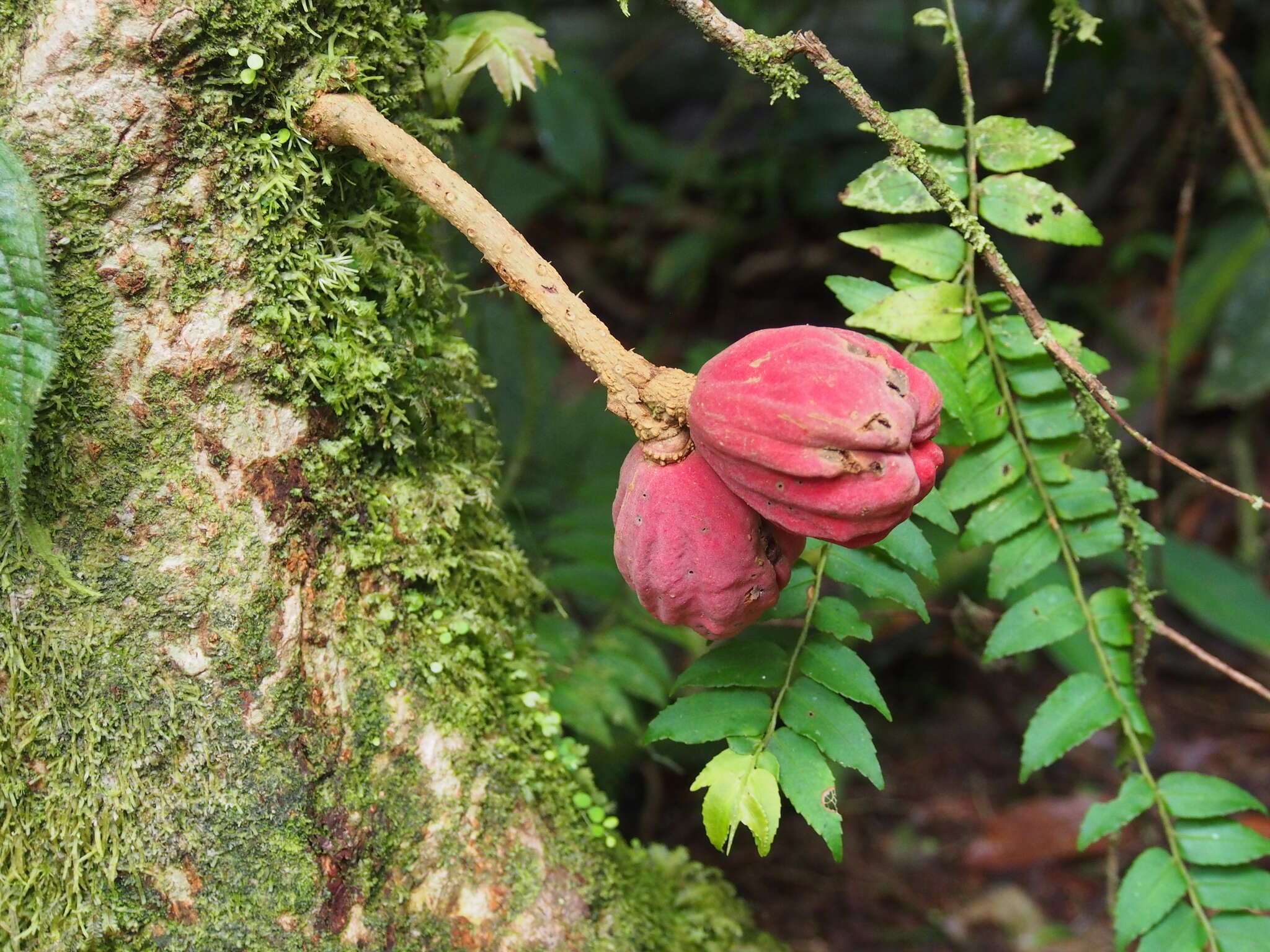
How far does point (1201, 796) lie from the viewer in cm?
177

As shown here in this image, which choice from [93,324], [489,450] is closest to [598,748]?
[489,450]

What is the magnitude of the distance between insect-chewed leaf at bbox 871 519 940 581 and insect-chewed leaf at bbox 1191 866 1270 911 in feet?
2.39

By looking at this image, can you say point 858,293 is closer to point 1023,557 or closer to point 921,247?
point 921,247

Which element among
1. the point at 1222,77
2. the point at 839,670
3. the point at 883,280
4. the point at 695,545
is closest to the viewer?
the point at 695,545

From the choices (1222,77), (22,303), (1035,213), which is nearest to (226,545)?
(22,303)

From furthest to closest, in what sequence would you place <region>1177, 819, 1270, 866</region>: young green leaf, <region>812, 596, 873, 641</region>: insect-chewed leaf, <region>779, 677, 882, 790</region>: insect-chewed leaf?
1. <region>1177, 819, 1270, 866</region>: young green leaf
2. <region>812, 596, 873, 641</region>: insect-chewed leaf
3. <region>779, 677, 882, 790</region>: insect-chewed leaf

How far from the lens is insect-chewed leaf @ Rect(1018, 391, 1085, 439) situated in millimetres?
1762

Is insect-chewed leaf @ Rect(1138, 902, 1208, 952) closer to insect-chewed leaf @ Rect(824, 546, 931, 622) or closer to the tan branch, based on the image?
insect-chewed leaf @ Rect(824, 546, 931, 622)

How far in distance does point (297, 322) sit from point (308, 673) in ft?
1.66

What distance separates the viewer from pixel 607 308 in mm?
5230

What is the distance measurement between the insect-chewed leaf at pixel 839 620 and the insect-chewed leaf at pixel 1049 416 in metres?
0.47

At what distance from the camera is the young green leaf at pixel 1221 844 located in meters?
1.72

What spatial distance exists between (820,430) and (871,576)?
1.72ft

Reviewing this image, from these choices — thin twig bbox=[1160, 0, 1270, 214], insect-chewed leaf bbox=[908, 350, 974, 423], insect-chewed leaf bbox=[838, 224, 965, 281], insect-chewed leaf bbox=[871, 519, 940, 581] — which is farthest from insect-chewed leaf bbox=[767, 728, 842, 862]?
thin twig bbox=[1160, 0, 1270, 214]
